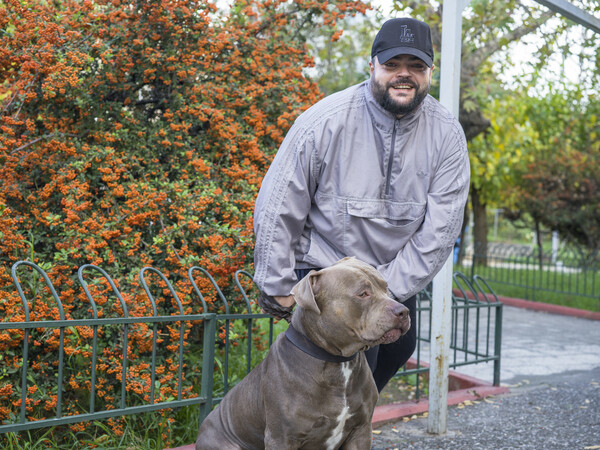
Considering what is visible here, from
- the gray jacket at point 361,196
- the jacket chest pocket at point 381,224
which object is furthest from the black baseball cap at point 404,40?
the jacket chest pocket at point 381,224

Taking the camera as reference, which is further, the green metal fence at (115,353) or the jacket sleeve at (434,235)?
the green metal fence at (115,353)

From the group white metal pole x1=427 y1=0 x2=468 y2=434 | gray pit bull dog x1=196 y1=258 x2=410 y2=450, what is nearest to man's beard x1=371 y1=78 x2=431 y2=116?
gray pit bull dog x1=196 y1=258 x2=410 y2=450

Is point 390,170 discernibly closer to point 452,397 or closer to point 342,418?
point 342,418

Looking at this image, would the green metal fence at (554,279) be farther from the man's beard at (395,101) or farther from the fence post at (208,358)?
the man's beard at (395,101)

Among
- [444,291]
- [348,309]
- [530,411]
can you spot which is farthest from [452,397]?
[348,309]

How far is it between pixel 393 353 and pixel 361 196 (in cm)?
91

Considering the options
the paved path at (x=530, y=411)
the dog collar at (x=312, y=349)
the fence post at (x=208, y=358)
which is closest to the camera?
the dog collar at (x=312, y=349)

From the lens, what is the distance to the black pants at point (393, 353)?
3.13 meters

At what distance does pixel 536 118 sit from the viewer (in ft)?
68.5

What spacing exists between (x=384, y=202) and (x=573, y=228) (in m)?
17.4

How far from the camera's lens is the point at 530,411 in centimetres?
512

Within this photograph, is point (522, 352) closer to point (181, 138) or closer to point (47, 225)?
point (181, 138)

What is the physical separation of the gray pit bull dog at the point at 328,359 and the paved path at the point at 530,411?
1.69 meters

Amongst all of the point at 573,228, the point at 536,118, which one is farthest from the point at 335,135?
the point at 536,118
